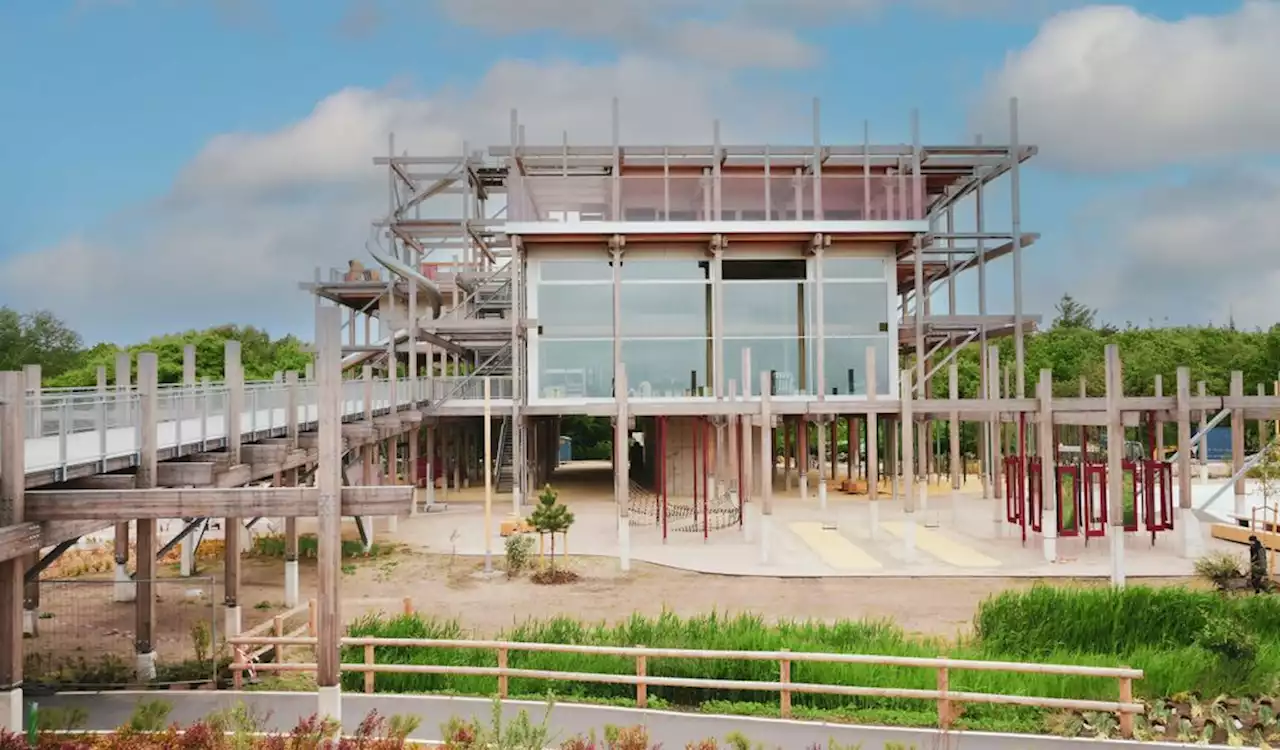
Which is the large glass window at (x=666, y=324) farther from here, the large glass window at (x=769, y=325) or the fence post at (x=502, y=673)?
the fence post at (x=502, y=673)

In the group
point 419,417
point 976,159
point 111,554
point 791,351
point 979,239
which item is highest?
point 976,159

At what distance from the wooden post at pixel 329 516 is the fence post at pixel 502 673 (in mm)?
2045

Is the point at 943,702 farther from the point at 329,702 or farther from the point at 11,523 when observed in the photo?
the point at 11,523

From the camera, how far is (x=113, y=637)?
1617cm

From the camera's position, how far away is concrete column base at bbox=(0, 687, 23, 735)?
9.66m

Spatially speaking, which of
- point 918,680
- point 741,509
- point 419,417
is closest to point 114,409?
point 918,680

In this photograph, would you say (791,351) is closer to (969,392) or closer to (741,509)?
(741,509)

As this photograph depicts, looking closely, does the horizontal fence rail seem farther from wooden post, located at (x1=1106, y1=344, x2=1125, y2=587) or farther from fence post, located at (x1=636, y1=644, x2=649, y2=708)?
wooden post, located at (x1=1106, y1=344, x2=1125, y2=587)

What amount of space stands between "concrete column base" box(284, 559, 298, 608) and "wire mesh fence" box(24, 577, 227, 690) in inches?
59.3

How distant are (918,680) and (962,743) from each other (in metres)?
1.44

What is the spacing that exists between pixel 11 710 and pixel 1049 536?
19955 millimetres

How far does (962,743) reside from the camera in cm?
943

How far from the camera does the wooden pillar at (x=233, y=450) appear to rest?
48.3 ft

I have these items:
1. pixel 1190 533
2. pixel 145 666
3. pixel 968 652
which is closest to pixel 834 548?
pixel 1190 533
